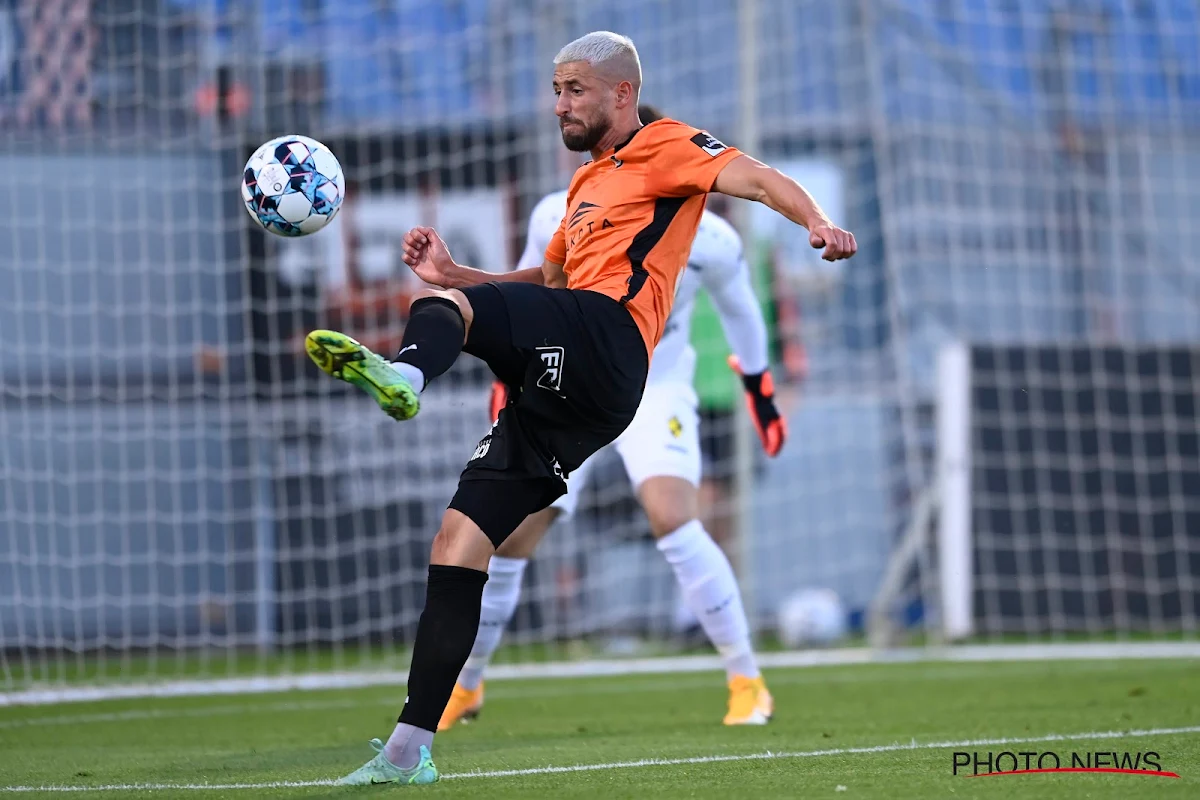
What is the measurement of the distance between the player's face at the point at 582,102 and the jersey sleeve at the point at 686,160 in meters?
0.16

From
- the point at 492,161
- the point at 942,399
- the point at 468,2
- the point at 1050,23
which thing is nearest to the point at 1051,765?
the point at 942,399

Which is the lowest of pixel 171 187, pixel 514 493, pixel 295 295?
pixel 514 493

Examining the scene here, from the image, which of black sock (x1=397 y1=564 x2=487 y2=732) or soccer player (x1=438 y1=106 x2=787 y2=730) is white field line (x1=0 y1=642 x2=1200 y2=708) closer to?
soccer player (x1=438 y1=106 x2=787 y2=730)

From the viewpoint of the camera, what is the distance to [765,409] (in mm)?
6652

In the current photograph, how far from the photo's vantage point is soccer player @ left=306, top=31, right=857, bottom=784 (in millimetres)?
3908

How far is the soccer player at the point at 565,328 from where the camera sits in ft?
12.8

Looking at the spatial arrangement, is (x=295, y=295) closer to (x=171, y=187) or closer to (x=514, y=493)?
(x=171, y=187)

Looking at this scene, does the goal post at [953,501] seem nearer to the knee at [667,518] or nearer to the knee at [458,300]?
the knee at [667,518]

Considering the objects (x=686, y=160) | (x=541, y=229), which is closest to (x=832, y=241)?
(x=686, y=160)

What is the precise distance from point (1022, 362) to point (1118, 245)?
2378mm

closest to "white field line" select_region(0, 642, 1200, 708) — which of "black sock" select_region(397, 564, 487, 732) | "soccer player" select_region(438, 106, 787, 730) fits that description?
"soccer player" select_region(438, 106, 787, 730)

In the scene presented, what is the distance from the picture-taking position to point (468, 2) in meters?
12.1

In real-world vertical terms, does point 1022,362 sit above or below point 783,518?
above

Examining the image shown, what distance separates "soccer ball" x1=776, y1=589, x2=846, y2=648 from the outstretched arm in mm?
7001
